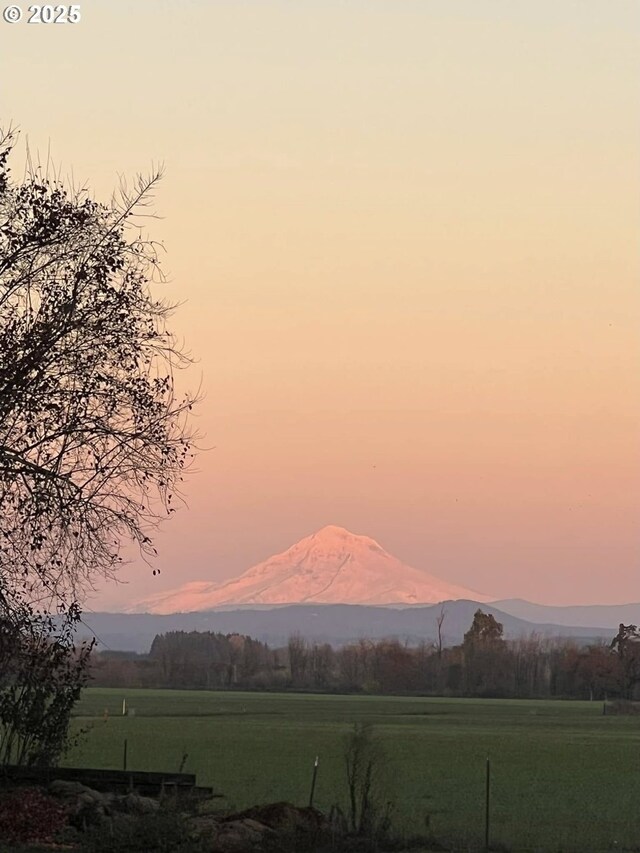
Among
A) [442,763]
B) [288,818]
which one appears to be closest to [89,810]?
[288,818]

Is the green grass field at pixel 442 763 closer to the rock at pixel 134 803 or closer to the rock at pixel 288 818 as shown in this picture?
the rock at pixel 288 818

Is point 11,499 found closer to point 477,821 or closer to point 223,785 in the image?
point 477,821

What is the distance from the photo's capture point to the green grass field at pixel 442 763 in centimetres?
3191

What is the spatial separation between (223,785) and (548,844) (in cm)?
1675

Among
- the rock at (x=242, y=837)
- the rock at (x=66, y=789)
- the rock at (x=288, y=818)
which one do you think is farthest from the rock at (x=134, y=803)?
the rock at (x=288, y=818)

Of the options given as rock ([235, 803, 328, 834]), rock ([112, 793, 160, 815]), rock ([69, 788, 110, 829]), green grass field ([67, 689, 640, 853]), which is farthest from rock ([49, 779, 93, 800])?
green grass field ([67, 689, 640, 853])

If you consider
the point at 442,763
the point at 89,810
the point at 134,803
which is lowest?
the point at 89,810

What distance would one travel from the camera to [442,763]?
5516cm

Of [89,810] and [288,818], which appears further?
[288,818]

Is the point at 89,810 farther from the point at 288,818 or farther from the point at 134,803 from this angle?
the point at 288,818

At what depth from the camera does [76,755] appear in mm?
55719

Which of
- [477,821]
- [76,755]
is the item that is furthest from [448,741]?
[477,821]

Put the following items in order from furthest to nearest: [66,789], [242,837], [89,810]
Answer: [66,789]
[89,810]
[242,837]

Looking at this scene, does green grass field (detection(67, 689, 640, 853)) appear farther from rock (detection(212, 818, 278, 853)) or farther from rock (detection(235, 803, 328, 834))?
rock (detection(212, 818, 278, 853))
